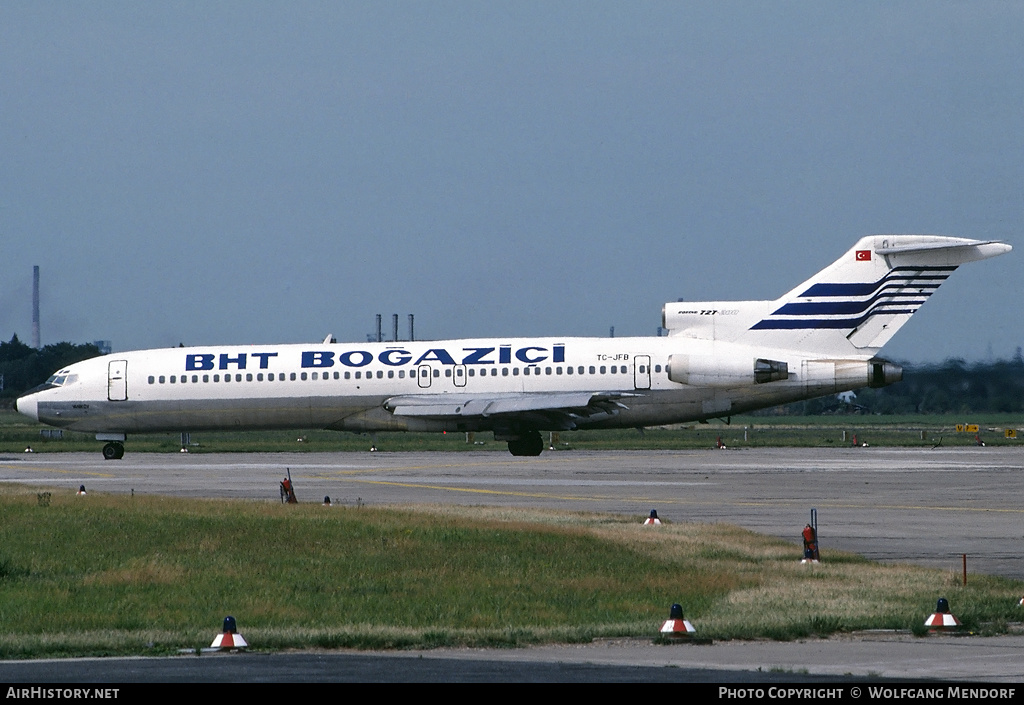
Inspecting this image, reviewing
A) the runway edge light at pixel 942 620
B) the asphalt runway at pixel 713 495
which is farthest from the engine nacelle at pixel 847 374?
the runway edge light at pixel 942 620

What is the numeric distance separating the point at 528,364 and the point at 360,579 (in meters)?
30.5

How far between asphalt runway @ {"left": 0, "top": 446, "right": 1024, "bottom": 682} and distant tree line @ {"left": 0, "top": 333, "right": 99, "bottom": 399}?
6579 centimetres

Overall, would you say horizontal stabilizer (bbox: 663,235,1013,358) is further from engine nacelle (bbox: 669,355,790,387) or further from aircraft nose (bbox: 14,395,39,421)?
aircraft nose (bbox: 14,395,39,421)

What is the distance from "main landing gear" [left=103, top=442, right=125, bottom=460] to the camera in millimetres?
49062

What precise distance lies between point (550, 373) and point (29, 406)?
19793 mm

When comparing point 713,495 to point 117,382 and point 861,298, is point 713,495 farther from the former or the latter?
point 117,382

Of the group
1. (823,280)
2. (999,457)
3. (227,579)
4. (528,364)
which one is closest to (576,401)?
(528,364)

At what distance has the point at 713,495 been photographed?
1231 inches

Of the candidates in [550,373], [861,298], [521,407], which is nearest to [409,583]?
[521,407]

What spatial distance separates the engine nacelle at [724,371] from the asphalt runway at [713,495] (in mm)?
2666

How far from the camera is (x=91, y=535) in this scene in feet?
72.1

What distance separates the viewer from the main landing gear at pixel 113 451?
49062 millimetres

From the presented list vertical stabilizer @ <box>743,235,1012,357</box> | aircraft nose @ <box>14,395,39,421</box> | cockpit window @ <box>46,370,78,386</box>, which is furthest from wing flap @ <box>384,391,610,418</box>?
aircraft nose @ <box>14,395,39,421</box>

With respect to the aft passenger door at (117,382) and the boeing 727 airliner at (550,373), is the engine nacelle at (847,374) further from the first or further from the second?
the aft passenger door at (117,382)
